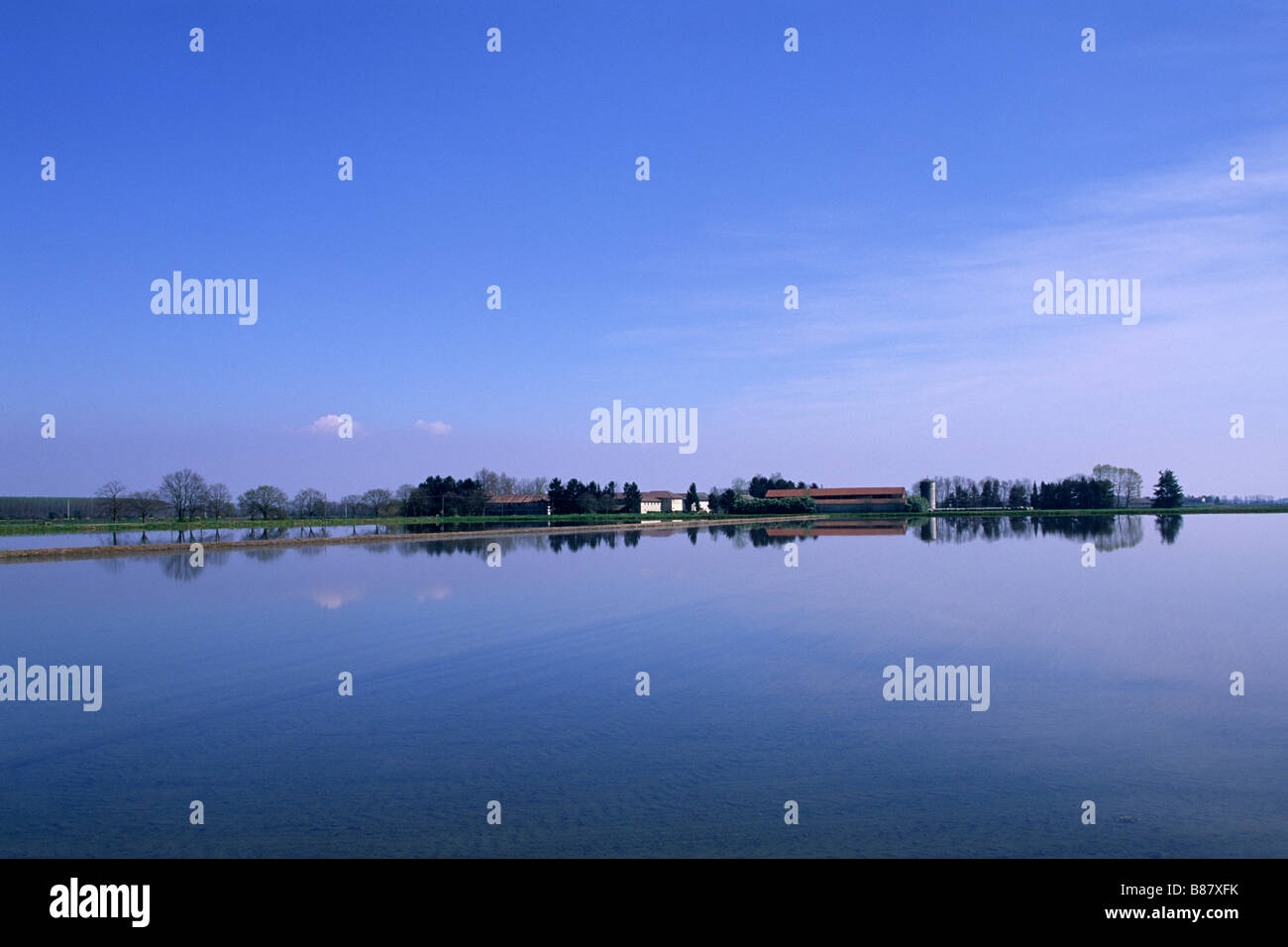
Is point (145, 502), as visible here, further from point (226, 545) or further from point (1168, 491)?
point (1168, 491)

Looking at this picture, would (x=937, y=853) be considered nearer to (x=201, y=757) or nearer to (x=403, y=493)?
(x=201, y=757)

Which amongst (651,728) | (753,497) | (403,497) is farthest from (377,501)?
(651,728)

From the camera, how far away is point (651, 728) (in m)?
8.62

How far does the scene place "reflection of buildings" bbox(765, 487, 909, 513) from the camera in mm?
89875

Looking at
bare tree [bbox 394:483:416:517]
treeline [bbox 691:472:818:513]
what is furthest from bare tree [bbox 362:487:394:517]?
treeline [bbox 691:472:818:513]

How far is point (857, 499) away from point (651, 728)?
88.2 metres

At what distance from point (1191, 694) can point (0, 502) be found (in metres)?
156

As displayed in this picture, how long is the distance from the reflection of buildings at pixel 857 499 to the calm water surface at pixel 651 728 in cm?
7257

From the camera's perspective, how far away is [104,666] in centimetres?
Result: 1184

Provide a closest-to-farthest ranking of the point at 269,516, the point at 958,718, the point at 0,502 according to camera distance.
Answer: the point at 958,718 < the point at 269,516 < the point at 0,502

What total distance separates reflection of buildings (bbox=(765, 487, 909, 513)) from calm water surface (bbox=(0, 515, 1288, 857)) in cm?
7257

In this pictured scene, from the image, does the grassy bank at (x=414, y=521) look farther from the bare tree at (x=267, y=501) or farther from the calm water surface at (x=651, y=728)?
the calm water surface at (x=651, y=728)
